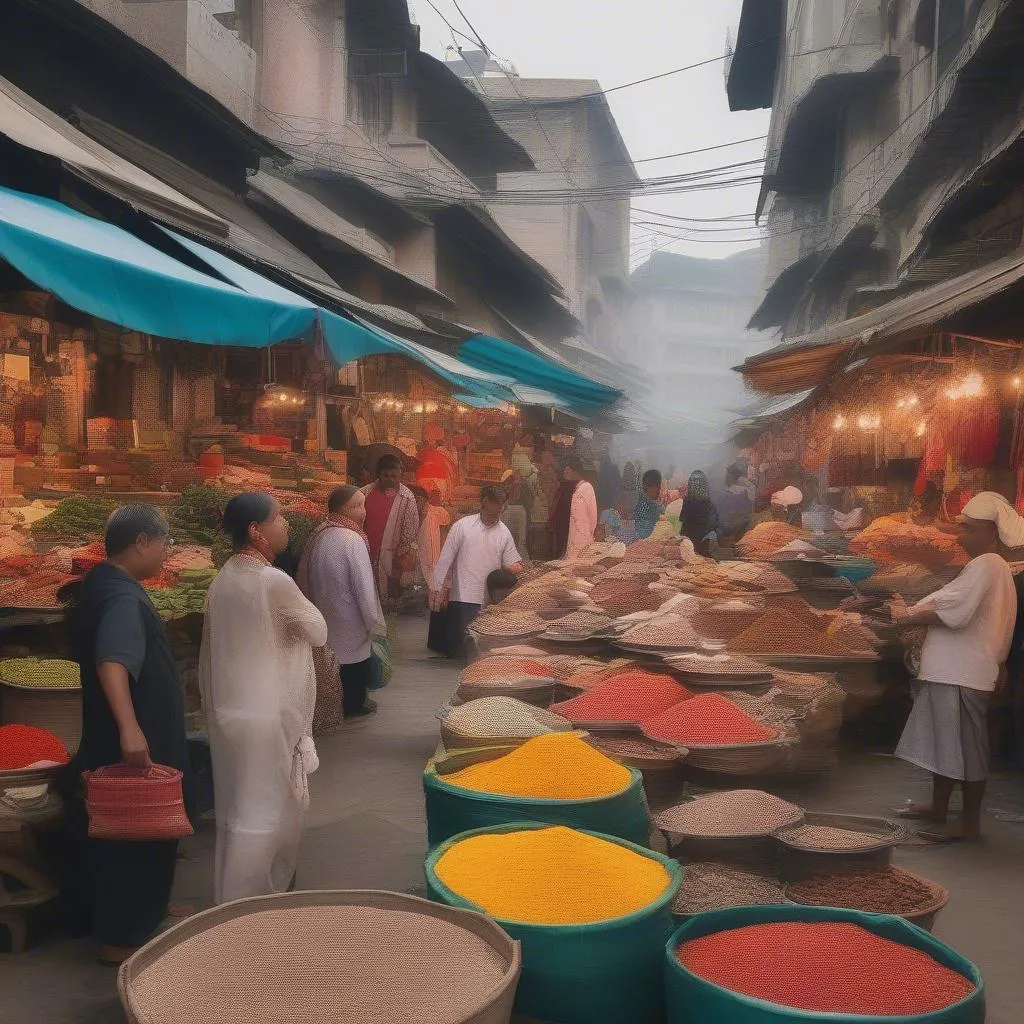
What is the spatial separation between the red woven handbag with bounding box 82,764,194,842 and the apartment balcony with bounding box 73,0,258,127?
9539 millimetres

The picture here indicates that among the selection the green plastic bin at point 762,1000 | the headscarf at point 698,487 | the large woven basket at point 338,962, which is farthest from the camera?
the headscarf at point 698,487

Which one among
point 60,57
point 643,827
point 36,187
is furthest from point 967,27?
point 643,827

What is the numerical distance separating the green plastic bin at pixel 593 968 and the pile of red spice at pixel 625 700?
194 cm

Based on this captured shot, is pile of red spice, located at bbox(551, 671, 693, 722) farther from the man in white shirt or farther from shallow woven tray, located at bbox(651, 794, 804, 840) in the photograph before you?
the man in white shirt

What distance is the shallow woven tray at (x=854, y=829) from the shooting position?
3475 millimetres

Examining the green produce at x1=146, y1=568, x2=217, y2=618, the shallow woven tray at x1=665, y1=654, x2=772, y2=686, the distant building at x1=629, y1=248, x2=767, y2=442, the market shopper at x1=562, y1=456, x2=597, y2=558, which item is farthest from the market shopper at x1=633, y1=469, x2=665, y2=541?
the distant building at x1=629, y1=248, x2=767, y2=442

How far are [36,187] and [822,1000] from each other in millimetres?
7119

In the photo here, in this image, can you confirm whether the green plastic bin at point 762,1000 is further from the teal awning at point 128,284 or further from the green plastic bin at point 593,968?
the teal awning at point 128,284

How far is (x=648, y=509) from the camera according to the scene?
44.9 ft

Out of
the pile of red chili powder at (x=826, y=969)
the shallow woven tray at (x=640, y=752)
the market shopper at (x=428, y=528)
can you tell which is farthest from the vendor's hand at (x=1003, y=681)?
the market shopper at (x=428, y=528)

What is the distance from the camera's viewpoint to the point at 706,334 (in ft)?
256

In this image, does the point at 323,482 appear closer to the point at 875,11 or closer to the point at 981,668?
the point at 981,668

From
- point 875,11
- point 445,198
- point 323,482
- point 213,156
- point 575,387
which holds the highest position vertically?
point 875,11

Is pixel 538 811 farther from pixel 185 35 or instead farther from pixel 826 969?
pixel 185 35
